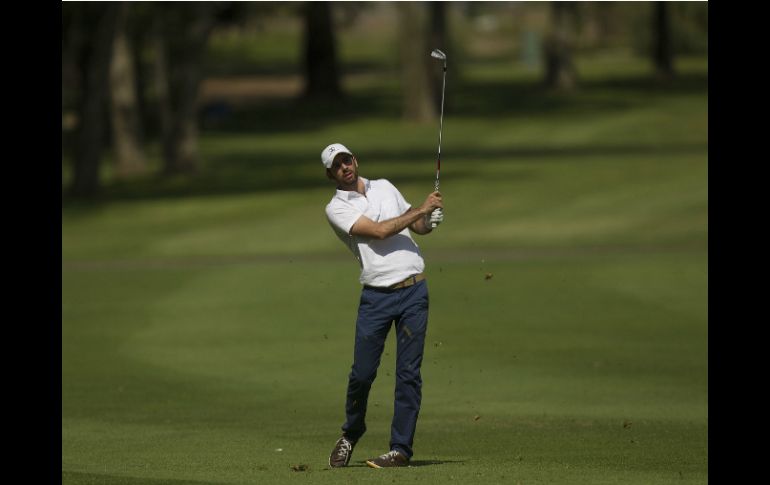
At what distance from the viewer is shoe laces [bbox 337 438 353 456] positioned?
1155cm

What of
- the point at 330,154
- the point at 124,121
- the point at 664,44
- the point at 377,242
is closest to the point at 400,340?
the point at 377,242

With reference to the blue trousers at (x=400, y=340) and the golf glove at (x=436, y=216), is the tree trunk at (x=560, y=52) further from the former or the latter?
the golf glove at (x=436, y=216)

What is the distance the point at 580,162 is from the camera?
4731cm

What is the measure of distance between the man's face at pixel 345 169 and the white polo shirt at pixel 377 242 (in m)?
0.11

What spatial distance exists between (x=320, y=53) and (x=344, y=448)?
66740 millimetres

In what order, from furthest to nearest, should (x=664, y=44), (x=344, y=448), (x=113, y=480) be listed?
(x=664, y=44) < (x=344, y=448) < (x=113, y=480)

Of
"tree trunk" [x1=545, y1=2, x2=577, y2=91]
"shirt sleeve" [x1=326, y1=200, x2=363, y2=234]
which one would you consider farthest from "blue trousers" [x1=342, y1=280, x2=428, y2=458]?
"tree trunk" [x1=545, y1=2, x2=577, y2=91]

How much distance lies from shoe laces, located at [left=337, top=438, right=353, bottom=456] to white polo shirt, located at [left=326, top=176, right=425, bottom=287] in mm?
1106

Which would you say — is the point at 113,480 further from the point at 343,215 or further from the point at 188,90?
the point at 188,90

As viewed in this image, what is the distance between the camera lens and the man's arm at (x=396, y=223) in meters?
10.9

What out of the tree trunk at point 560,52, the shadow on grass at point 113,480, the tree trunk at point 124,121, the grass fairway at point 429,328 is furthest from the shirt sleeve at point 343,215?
the tree trunk at point 560,52

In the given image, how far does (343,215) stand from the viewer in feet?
36.7
